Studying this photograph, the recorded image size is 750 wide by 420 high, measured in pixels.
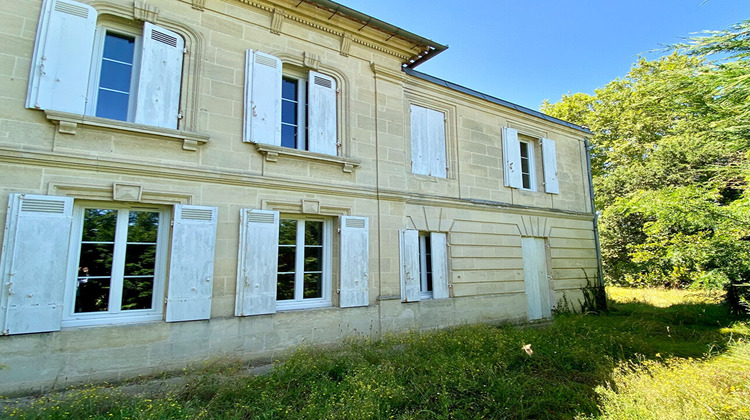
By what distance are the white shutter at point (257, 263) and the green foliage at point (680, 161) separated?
532cm

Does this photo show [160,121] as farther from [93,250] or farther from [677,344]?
[677,344]

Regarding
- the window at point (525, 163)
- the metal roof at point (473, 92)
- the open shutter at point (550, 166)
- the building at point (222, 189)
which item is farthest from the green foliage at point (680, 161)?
the building at point (222, 189)

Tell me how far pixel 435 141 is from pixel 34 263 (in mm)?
6639

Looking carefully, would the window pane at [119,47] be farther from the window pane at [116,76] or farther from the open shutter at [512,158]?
the open shutter at [512,158]

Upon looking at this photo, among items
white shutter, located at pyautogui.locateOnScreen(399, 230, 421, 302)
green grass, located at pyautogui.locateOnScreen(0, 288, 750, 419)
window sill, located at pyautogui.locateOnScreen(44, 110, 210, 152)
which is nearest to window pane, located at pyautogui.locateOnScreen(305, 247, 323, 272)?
green grass, located at pyautogui.locateOnScreen(0, 288, 750, 419)

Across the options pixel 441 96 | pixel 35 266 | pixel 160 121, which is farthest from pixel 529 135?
pixel 35 266

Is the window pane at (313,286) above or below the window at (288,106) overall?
below

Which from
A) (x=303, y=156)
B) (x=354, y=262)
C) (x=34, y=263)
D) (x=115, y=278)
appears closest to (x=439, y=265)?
(x=354, y=262)

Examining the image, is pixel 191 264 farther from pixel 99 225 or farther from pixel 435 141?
pixel 435 141

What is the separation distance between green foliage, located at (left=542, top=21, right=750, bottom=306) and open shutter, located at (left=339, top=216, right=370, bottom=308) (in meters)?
4.39

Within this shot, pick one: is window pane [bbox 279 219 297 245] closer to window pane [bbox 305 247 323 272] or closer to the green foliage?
window pane [bbox 305 247 323 272]

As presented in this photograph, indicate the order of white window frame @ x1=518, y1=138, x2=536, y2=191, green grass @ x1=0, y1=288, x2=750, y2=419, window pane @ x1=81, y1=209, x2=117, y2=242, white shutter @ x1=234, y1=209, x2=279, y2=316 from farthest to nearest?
white window frame @ x1=518, y1=138, x2=536, y2=191, white shutter @ x1=234, y1=209, x2=279, y2=316, window pane @ x1=81, y1=209, x2=117, y2=242, green grass @ x1=0, y1=288, x2=750, y2=419

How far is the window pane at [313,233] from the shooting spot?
5.93 meters

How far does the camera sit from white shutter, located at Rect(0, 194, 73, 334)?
3820mm
